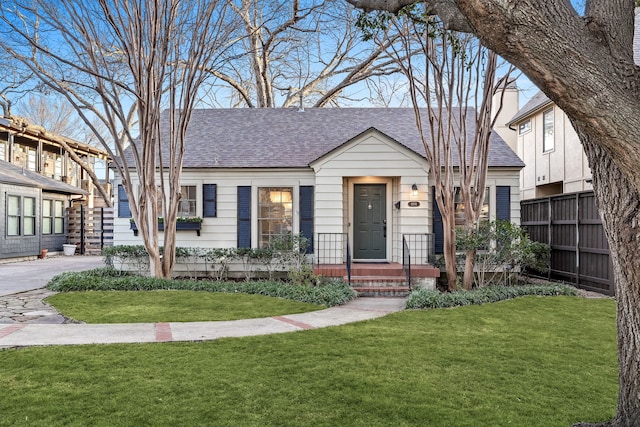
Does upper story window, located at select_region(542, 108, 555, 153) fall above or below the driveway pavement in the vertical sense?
above

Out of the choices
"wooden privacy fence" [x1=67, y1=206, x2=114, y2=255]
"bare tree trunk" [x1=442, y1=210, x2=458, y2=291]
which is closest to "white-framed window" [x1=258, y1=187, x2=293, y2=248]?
"bare tree trunk" [x1=442, y1=210, x2=458, y2=291]

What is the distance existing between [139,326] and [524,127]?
17.8 m

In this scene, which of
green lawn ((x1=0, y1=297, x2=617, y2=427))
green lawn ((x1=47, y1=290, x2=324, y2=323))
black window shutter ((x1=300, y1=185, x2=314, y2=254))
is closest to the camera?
green lawn ((x1=0, y1=297, x2=617, y2=427))

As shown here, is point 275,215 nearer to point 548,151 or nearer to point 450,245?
point 450,245

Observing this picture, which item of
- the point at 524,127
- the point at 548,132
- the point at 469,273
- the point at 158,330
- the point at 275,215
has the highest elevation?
the point at 524,127

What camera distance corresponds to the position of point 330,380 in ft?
12.3

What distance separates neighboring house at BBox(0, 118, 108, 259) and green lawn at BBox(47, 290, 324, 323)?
9.53 metres

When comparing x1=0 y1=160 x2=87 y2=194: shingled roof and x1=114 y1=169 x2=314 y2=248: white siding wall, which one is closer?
x1=114 y1=169 x2=314 y2=248: white siding wall

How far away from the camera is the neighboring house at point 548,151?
14.5m

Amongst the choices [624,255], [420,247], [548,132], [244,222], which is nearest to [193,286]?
[244,222]

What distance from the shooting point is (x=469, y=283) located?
8.55 m

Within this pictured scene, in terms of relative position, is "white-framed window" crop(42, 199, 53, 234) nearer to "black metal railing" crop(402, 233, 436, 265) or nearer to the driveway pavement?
the driveway pavement

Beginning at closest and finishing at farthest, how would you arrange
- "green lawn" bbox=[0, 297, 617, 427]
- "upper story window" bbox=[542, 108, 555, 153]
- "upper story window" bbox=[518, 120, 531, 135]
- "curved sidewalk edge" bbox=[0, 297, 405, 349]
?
"green lawn" bbox=[0, 297, 617, 427] → "curved sidewalk edge" bbox=[0, 297, 405, 349] → "upper story window" bbox=[542, 108, 555, 153] → "upper story window" bbox=[518, 120, 531, 135]

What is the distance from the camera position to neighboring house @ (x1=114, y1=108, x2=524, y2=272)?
9883mm
